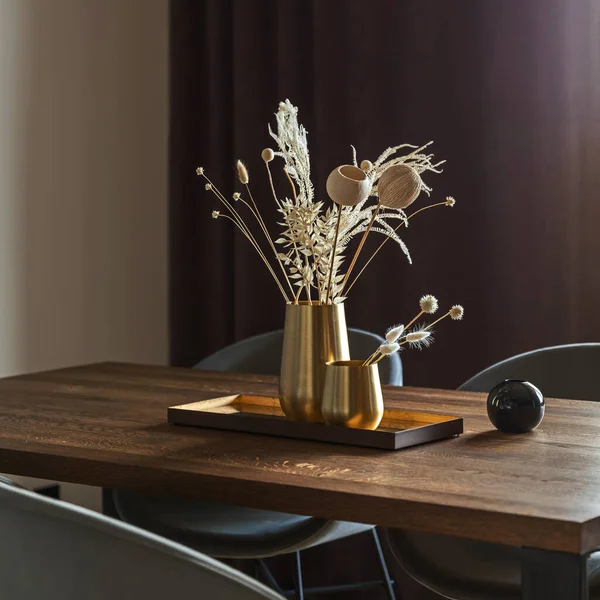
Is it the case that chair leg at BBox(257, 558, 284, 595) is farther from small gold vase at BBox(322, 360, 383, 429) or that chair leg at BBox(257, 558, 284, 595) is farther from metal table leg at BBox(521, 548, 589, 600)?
metal table leg at BBox(521, 548, 589, 600)

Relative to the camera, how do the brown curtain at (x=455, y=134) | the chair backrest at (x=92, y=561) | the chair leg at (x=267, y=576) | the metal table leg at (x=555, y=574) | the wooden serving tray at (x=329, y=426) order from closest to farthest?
the chair backrest at (x=92, y=561)
the metal table leg at (x=555, y=574)
the wooden serving tray at (x=329, y=426)
the brown curtain at (x=455, y=134)
the chair leg at (x=267, y=576)

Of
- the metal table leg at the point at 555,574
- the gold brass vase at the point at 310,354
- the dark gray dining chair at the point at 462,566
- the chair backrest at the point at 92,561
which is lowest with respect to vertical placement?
the dark gray dining chair at the point at 462,566

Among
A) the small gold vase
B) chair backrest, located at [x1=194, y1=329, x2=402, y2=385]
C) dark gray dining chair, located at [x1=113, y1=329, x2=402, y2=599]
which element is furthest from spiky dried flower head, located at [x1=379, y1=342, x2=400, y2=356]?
chair backrest, located at [x1=194, y1=329, x2=402, y2=385]

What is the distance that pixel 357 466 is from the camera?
1.34m

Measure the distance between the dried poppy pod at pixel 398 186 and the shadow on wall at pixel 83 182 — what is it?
181 centimetres

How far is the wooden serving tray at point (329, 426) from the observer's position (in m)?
1.46

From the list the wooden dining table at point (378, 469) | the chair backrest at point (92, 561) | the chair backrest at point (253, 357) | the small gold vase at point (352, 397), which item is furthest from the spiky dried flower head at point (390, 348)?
the chair backrest at point (253, 357)

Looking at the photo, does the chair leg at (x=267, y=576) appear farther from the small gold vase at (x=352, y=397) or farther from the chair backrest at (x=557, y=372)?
the small gold vase at (x=352, y=397)

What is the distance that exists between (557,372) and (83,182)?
5.88ft

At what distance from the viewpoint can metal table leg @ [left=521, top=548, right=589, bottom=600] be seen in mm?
1104

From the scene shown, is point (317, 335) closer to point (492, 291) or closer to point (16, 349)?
point (492, 291)

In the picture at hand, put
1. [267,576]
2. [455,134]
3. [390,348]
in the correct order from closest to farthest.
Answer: [390,348], [455,134], [267,576]

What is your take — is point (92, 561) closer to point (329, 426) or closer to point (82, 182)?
point (329, 426)

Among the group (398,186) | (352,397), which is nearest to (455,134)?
(398,186)
